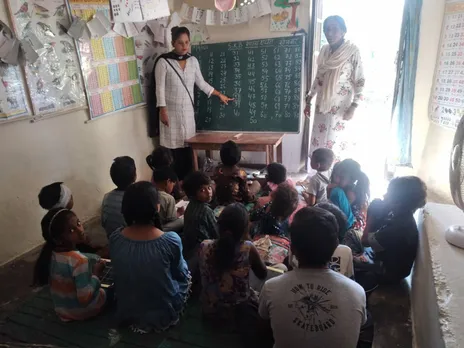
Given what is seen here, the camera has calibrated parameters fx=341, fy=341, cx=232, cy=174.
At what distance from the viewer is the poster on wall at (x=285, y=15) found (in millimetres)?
3338

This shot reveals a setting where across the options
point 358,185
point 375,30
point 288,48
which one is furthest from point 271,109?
point 358,185

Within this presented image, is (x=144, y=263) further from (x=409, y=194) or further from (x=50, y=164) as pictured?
(x=50, y=164)

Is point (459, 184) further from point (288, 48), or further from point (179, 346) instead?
point (288, 48)

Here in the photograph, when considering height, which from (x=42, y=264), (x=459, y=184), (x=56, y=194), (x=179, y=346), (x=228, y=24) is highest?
(x=228, y=24)

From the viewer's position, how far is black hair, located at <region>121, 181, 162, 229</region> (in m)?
1.41

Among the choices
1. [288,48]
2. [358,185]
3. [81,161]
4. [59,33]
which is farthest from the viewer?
[288,48]

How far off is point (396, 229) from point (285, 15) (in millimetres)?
2494

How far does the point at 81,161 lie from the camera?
9.55 ft

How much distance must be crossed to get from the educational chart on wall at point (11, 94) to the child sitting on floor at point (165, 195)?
1.05 metres

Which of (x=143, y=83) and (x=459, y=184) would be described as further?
(x=143, y=83)

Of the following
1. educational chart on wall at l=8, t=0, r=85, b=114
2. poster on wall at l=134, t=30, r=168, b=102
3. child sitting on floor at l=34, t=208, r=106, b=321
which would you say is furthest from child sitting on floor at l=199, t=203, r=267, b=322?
poster on wall at l=134, t=30, r=168, b=102

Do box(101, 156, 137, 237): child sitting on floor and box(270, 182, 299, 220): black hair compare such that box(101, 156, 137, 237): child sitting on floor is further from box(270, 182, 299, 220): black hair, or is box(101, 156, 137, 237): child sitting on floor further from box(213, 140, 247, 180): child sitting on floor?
box(270, 182, 299, 220): black hair

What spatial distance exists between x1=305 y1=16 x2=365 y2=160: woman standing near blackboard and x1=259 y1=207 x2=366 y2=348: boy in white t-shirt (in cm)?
223

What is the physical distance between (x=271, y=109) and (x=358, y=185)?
163cm
